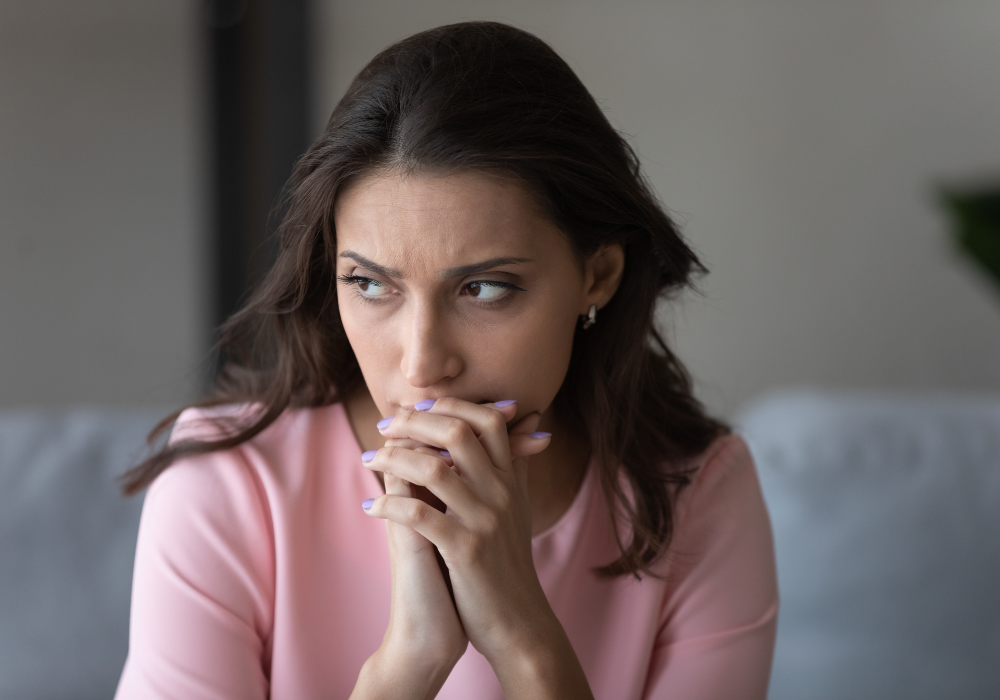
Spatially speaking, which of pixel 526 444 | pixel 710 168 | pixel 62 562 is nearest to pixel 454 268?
pixel 526 444

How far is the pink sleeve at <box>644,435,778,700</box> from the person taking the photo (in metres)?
1.23

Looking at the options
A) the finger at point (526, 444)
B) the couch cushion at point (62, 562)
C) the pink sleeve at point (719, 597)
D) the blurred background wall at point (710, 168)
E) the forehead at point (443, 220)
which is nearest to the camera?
the forehead at point (443, 220)

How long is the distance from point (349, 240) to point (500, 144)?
21 centimetres

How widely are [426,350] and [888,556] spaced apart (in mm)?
1207

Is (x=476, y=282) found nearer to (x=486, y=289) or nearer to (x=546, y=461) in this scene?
(x=486, y=289)

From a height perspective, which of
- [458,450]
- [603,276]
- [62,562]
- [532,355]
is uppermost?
[603,276]

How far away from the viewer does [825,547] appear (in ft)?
5.74

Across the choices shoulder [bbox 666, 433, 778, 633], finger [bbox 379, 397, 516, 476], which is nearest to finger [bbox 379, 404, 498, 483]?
finger [bbox 379, 397, 516, 476]

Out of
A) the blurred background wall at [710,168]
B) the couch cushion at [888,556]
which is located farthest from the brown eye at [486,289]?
the blurred background wall at [710,168]

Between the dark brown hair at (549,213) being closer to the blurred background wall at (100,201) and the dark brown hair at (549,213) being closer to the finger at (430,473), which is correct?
the finger at (430,473)

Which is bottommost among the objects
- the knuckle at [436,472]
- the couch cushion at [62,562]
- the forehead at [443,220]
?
→ the couch cushion at [62,562]

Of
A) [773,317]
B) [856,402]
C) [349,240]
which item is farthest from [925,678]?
[773,317]

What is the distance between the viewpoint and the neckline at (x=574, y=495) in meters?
1.27

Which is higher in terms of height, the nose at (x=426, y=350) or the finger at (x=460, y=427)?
the nose at (x=426, y=350)
